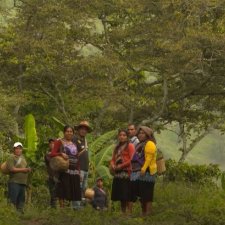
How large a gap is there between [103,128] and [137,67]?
3.61m

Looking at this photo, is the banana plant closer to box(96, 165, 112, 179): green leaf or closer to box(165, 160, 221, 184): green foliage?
box(96, 165, 112, 179): green leaf

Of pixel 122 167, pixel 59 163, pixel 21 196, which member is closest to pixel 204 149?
pixel 21 196

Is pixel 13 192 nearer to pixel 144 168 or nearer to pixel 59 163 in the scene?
pixel 59 163

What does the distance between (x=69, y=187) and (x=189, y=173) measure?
10.0m

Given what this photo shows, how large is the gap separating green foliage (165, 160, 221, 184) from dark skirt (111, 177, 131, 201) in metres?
9.02

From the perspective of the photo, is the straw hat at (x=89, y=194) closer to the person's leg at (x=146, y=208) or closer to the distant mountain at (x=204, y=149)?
the person's leg at (x=146, y=208)

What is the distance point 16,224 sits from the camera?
28.5 ft

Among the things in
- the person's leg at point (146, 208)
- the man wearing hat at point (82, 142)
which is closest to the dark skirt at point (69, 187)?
the man wearing hat at point (82, 142)

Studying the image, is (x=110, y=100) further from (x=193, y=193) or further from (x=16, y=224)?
(x=16, y=224)

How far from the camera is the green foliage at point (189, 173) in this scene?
63.5ft

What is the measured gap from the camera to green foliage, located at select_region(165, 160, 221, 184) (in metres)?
19.4

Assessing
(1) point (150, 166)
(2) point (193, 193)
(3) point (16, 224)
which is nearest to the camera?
(3) point (16, 224)

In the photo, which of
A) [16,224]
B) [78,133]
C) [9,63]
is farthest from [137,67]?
[16,224]

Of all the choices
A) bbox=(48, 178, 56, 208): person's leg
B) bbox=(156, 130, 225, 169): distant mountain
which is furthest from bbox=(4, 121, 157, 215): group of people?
bbox=(156, 130, 225, 169): distant mountain
